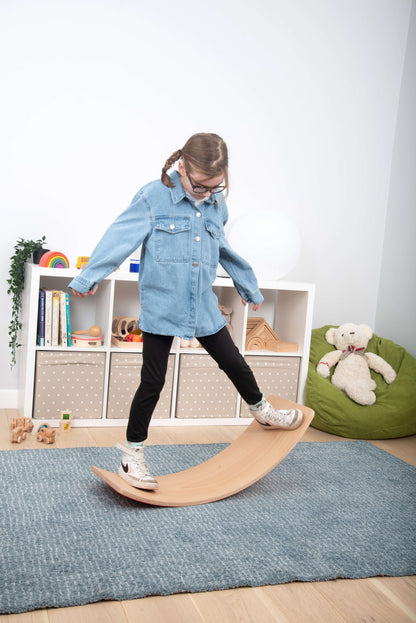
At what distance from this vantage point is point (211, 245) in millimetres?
1913

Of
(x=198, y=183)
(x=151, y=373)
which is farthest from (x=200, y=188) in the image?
(x=151, y=373)

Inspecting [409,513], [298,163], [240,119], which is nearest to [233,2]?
[240,119]

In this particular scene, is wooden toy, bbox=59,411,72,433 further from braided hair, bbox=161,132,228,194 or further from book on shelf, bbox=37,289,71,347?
braided hair, bbox=161,132,228,194

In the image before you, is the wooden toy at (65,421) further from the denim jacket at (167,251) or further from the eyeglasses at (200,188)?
the eyeglasses at (200,188)

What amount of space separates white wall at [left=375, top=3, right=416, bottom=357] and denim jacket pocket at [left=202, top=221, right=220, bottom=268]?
1.73m

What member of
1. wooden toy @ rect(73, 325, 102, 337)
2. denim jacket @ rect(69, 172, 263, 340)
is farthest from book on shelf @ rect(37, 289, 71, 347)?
denim jacket @ rect(69, 172, 263, 340)

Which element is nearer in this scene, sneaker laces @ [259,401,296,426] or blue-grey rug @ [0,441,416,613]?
blue-grey rug @ [0,441,416,613]

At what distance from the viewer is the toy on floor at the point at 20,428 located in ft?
7.55

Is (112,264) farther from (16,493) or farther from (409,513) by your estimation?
(409,513)

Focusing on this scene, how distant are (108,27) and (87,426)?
6.14 feet

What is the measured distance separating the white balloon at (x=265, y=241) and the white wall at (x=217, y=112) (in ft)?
1.06

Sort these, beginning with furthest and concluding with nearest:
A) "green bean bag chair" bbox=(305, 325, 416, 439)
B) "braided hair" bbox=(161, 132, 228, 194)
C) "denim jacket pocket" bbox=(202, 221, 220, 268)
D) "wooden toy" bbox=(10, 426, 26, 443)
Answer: "green bean bag chair" bbox=(305, 325, 416, 439) < "wooden toy" bbox=(10, 426, 26, 443) < "denim jacket pocket" bbox=(202, 221, 220, 268) < "braided hair" bbox=(161, 132, 228, 194)

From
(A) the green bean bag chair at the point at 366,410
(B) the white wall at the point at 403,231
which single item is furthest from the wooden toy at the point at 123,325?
(B) the white wall at the point at 403,231

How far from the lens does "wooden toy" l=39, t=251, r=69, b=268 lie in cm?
252
